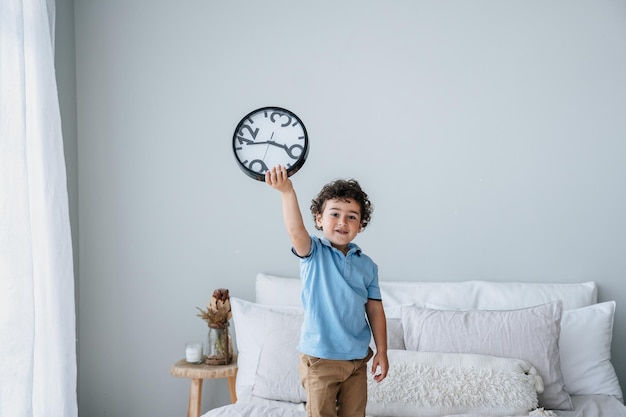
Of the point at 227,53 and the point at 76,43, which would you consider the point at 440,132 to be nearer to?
the point at 227,53

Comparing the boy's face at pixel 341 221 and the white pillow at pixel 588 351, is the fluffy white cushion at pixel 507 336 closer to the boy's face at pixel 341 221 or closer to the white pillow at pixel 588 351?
the white pillow at pixel 588 351

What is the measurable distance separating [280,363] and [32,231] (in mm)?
1139

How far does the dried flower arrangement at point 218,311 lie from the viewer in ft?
9.72

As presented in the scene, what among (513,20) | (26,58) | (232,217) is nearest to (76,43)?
(26,58)

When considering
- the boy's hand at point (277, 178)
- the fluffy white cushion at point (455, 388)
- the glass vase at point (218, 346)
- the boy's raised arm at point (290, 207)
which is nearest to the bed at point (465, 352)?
the fluffy white cushion at point (455, 388)

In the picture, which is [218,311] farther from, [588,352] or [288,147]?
[588,352]

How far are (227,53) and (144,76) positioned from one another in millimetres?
440

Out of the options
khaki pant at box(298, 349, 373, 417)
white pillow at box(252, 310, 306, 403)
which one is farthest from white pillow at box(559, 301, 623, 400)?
Answer: khaki pant at box(298, 349, 373, 417)

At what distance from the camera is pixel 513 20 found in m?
3.12

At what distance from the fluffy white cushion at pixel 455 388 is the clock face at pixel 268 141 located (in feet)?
Result: 3.85

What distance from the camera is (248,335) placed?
2.84 metres

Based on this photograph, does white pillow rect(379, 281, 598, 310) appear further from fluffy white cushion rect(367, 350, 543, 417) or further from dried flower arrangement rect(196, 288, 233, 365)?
dried flower arrangement rect(196, 288, 233, 365)

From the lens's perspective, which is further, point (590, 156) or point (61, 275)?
point (590, 156)

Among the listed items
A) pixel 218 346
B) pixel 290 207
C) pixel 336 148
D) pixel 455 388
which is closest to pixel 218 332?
pixel 218 346
